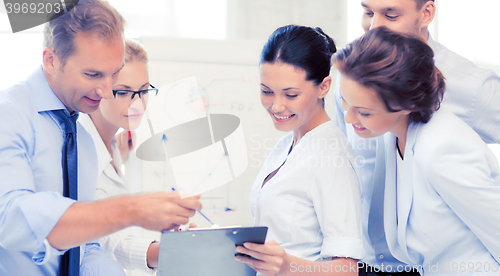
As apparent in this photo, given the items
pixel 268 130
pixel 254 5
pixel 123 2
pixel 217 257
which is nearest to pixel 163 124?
pixel 268 130

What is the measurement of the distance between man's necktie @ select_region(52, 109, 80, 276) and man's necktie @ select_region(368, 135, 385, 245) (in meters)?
0.97

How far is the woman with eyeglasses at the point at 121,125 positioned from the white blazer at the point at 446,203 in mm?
889

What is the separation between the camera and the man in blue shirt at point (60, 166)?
0.85 metres

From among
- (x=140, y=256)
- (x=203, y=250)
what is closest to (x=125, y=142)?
(x=140, y=256)

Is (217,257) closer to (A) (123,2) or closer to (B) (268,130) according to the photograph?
(B) (268,130)

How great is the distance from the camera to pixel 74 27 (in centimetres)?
107

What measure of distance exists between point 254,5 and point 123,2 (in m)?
0.83

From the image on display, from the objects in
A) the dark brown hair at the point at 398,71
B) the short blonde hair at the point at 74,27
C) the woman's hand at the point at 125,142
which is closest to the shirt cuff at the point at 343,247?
the dark brown hair at the point at 398,71

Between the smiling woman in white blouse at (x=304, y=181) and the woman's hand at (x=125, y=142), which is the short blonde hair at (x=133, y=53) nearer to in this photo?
the woman's hand at (x=125, y=142)

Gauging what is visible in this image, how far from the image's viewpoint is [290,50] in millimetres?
1333

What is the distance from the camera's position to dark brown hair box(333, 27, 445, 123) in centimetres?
110

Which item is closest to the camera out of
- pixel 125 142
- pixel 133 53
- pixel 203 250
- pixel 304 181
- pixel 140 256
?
pixel 203 250

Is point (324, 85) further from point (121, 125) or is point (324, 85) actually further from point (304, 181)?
point (121, 125)

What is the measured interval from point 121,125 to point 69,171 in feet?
2.06
